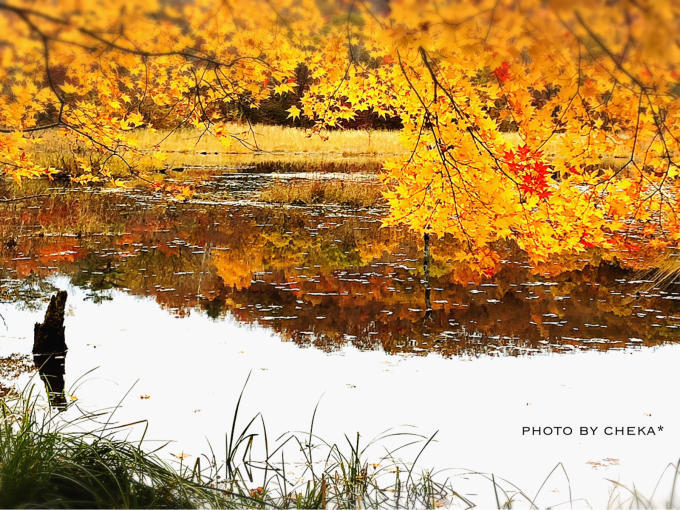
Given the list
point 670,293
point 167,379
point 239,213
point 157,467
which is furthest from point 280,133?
point 157,467

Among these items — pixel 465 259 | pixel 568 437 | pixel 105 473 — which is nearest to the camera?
pixel 105 473

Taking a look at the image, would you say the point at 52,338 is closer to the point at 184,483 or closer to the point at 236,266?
the point at 184,483

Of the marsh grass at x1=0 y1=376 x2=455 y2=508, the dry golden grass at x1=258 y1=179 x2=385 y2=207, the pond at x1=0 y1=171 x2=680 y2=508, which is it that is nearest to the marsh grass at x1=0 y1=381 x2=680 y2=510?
the marsh grass at x1=0 y1=376 x2=455 y2=508

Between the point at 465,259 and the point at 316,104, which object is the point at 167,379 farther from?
the point at 465,259

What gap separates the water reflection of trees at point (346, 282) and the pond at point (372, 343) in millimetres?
34

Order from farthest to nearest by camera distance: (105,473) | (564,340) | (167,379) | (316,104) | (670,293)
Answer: (670,293)
(564,340)
(316,104)
(167,379)
(105,473)

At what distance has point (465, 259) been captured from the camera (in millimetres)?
10000

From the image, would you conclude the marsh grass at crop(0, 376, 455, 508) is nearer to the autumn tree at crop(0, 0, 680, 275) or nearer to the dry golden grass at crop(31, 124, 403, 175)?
the autumn tree at crop(0, 0, 680, 275)

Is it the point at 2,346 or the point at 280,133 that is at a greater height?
the point at 280,133

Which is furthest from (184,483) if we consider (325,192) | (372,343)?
(325,192)

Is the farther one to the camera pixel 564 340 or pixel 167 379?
pixel 564 340

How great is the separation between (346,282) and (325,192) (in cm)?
836

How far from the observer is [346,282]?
887cm

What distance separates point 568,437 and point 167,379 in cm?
299
